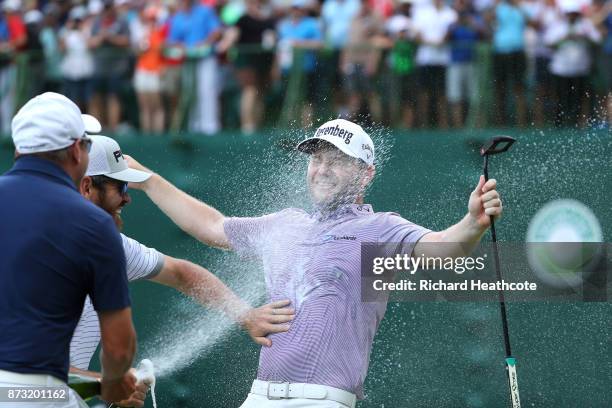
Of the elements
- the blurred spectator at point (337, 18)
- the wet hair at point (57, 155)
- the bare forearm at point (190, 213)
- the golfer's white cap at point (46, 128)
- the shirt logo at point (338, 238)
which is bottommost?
the shirt logo at point (338, 238)

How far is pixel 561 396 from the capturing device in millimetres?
7066

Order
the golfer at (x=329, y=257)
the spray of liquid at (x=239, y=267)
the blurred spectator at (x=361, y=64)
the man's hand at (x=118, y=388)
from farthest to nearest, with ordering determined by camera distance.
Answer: the blurred spectator at (x=361, y=64)
the spray of liquid at (x=239, y=267)
the golfer at (x=329, y=257)
the man's hand at (x=118, y=388)

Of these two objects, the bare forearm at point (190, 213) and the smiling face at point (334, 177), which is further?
the bare forearm at point (190, 213)

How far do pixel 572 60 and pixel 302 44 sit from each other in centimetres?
256

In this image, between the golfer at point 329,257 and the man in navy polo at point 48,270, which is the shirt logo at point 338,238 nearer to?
the golfer at point 329,257

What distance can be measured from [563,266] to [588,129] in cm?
113

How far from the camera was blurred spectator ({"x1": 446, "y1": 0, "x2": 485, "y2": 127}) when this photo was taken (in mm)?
7930

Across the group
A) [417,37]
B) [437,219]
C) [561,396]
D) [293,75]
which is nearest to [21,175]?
[437,219]

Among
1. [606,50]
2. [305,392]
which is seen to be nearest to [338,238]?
[305,392]

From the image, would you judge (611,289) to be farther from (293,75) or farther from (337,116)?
(293,75)

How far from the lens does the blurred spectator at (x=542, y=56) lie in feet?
25.4

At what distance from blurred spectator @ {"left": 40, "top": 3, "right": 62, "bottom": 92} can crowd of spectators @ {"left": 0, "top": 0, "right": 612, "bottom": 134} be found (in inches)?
0.6

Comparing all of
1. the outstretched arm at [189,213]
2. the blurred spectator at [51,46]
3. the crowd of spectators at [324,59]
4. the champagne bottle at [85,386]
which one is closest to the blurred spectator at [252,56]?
the crowd of spectators at [324,59]

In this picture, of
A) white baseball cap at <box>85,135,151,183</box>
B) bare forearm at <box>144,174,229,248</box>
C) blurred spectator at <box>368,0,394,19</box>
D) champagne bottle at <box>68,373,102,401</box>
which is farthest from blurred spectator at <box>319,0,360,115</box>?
champagne bottle at <box>68,373,102,401</box>
